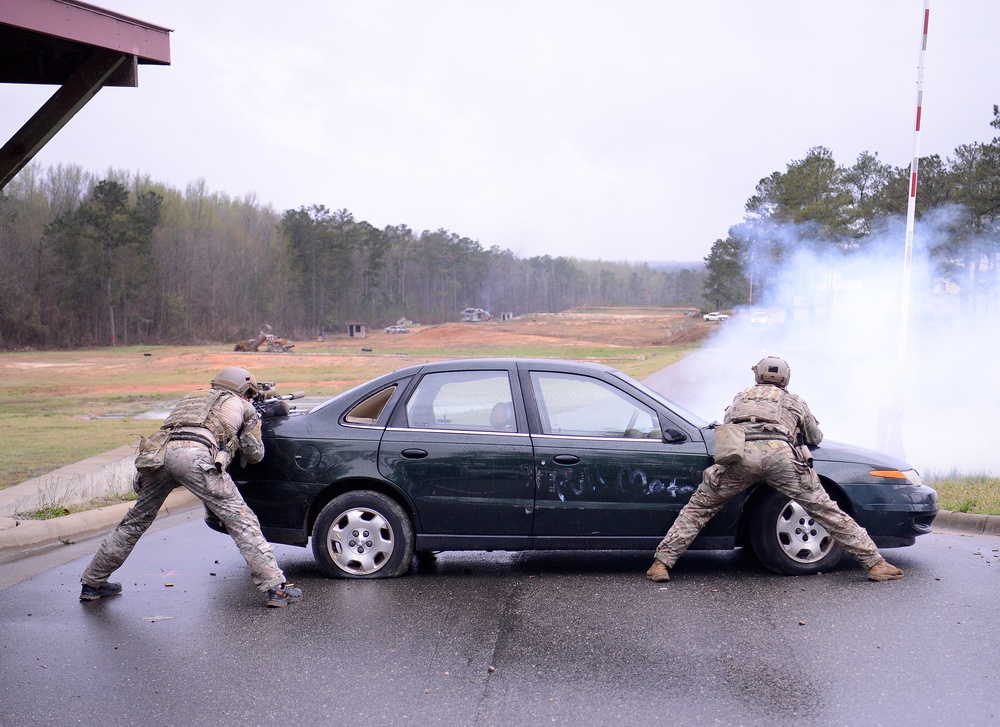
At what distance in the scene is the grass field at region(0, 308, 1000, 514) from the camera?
494 inches

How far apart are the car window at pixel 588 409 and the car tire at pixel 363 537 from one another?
1.20m

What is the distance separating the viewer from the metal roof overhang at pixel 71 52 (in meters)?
6.52

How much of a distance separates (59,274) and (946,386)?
73.1 metres

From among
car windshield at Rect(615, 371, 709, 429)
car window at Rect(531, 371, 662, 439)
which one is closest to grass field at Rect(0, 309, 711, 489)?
car window at Rect(531, 371, 662, 439)

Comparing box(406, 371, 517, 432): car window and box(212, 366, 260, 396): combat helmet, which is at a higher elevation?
box(212, 366, 260, 396): combat helmet

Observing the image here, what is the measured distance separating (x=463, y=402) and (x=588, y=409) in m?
0.87

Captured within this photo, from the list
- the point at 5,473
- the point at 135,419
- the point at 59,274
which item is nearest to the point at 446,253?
the point at 59,274

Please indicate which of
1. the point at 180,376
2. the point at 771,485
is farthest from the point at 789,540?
the point at 180,376

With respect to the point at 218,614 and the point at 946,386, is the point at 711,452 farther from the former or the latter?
the point at 946,386

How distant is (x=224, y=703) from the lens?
13.0ft

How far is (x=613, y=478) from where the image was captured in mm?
5863

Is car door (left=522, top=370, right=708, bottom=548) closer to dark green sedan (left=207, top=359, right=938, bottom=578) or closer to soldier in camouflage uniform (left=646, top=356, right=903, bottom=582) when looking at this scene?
dark green sedan (left=207, top=359, right=938, bottom=578)

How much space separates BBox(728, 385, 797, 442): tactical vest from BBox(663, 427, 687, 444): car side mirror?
0.34 metres

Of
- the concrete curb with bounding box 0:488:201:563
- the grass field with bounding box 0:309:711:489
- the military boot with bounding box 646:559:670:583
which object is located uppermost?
the military boot with bounding box 646:559:670:583
